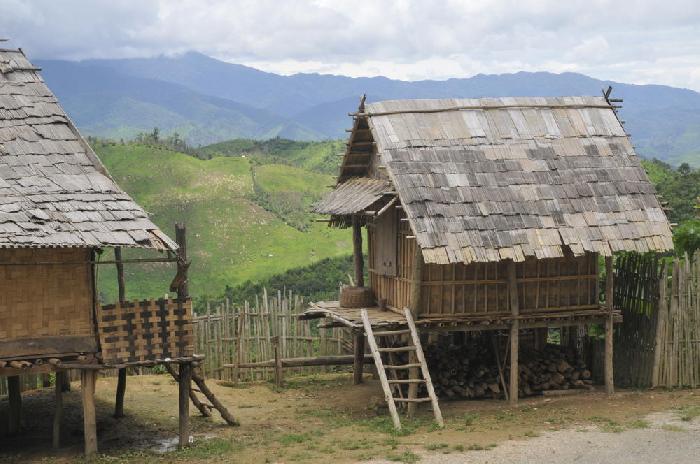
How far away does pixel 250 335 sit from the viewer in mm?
20609

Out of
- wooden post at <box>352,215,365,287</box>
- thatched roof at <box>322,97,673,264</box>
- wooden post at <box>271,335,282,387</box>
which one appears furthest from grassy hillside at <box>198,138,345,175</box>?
thatched roof at <box>322,97,673,264</box>

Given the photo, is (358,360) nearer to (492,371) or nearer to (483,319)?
(492,371)

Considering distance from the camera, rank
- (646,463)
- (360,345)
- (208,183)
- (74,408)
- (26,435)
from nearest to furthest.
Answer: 1. (646,463)
2. (26,435)
3. (74,408)
4. (360,345)
5. (208,183)

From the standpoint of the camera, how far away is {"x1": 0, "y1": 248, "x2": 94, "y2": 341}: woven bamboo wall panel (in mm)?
13445

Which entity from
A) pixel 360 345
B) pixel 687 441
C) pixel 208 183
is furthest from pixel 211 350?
pixel 208 183

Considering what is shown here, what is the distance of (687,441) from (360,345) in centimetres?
770

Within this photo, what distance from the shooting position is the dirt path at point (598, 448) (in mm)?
12984

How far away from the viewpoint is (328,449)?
1396cm

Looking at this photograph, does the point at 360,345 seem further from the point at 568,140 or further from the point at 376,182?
the point at 568,140

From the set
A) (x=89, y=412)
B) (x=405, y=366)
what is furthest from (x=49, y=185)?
(x=405, y=366)

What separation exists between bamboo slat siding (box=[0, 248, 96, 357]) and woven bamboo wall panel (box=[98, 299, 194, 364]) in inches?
13.0

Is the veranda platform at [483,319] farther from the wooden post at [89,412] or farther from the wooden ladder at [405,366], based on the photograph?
the wooden post at [89,412]

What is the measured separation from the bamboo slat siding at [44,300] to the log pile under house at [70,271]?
13 mm

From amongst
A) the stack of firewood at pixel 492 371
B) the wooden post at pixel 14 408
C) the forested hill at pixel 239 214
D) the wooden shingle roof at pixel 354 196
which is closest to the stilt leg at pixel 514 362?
the stack of firewood at pixel 492 371
